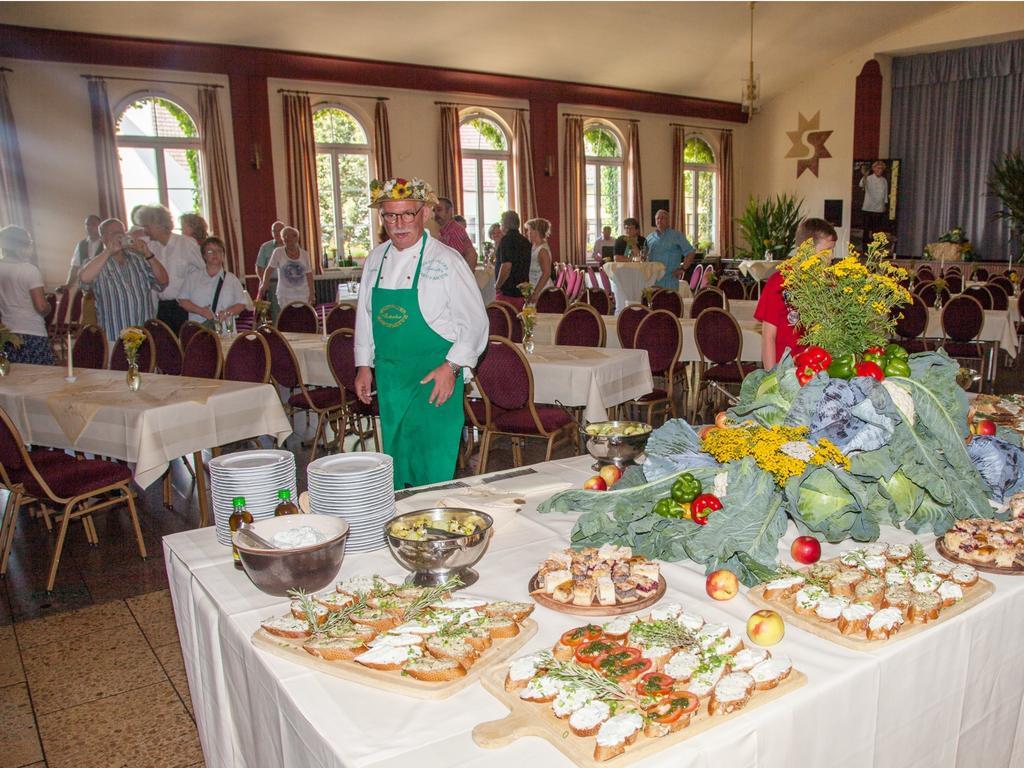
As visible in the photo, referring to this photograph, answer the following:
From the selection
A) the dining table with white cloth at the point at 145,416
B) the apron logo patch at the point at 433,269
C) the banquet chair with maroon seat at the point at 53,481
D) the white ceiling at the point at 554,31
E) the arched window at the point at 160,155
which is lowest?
the banquet chair with maroon seat at the point at 53,481

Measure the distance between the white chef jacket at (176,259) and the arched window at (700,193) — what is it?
40.3 ft

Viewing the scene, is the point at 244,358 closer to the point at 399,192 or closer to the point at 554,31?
the point at 399,192

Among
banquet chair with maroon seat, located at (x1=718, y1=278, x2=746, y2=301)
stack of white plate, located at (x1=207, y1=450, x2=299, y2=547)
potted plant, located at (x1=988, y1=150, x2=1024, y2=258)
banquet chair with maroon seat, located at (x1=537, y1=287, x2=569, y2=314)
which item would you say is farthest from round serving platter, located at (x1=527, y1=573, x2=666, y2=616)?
potted plant, located at (x1=988, y1=150, x2=1024, y2=258)

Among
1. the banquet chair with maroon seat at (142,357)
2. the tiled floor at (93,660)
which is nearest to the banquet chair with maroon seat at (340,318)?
the banquet chair with maroon seat at (142,357)

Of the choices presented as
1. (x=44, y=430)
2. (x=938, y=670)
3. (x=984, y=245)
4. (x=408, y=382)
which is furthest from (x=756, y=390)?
(x=984, y=245)

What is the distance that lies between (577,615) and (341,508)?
23.0 inches

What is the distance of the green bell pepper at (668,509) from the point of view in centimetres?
170

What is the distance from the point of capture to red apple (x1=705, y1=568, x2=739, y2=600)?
4.88 feet

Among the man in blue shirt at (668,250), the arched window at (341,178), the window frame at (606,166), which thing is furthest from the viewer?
the window frame at (606,166)

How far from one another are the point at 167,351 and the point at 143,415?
1771mm

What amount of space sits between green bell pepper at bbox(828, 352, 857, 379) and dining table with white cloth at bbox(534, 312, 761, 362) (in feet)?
13.1

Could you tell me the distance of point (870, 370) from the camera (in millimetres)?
1755

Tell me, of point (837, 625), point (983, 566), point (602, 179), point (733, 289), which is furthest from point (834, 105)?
point (837, 625)

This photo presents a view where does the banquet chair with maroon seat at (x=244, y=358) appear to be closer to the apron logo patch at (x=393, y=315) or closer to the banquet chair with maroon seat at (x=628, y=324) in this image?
the apron logo patch at (x=393, y=315)
